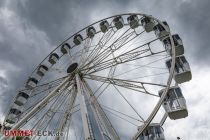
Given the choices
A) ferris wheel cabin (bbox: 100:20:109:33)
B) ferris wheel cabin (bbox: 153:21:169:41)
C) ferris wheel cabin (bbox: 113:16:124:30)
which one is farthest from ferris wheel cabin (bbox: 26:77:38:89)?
ferris wheel cabin (bbox: 153:21:169:41)

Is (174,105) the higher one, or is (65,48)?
(65,48)

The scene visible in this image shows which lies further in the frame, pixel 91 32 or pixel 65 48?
pixel 65 48

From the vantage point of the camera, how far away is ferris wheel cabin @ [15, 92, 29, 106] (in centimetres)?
1812

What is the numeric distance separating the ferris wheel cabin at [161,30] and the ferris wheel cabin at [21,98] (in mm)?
9595

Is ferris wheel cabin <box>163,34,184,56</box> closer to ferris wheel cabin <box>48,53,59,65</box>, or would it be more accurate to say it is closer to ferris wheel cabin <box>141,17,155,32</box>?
ferris wheel cabin <box>141,17,155,32</box>

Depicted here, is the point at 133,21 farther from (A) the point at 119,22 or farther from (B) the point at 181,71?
(B) the point at 181,71

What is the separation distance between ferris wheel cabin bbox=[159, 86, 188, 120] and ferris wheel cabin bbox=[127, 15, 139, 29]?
225 inches

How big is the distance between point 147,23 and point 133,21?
1.04 metres

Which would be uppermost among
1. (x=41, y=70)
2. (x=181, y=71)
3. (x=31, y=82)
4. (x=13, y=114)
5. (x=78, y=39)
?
(x=78, y=39)

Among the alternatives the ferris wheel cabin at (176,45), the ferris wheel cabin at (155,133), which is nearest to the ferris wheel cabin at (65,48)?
the ferris wheel cabin at (176,45)

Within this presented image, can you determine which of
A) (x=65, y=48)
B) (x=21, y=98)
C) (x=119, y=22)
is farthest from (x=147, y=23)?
(x=21, y=98)

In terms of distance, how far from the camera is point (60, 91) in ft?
44.8

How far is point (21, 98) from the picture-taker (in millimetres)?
18172

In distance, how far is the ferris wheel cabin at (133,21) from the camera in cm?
1727
